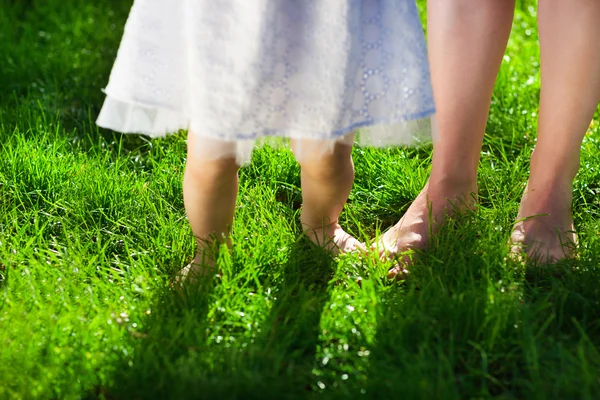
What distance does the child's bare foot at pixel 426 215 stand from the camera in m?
1.80

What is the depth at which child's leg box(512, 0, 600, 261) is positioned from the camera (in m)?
1.67

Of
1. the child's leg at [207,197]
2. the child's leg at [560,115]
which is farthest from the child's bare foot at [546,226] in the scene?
the child's leg at [207,197]

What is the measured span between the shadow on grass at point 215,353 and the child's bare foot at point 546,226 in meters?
0.48

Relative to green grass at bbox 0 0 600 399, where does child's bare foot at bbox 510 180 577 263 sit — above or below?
above

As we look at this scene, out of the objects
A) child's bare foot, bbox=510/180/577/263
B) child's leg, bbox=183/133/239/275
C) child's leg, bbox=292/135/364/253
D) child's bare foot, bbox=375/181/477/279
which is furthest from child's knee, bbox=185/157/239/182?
child's bare foot, bbox=510/180/577/263

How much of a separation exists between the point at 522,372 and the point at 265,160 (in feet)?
3.33

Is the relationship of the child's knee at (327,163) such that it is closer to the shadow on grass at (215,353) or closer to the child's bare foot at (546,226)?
the shadow on grass at (215,353)

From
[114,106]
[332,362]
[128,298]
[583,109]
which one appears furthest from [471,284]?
[114,106]

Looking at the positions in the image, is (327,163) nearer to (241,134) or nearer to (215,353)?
(241,134)

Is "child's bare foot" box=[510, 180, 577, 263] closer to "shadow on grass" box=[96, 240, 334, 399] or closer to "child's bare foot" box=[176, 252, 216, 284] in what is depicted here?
"shadow on grass" box=[96, 240, 334, 399]

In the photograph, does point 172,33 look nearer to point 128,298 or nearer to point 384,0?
point 384,0

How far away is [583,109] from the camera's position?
172 cm

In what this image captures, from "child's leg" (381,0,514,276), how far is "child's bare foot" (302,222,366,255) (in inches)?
3.4

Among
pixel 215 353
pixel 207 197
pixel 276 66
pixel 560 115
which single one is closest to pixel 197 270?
pixel 207 197
